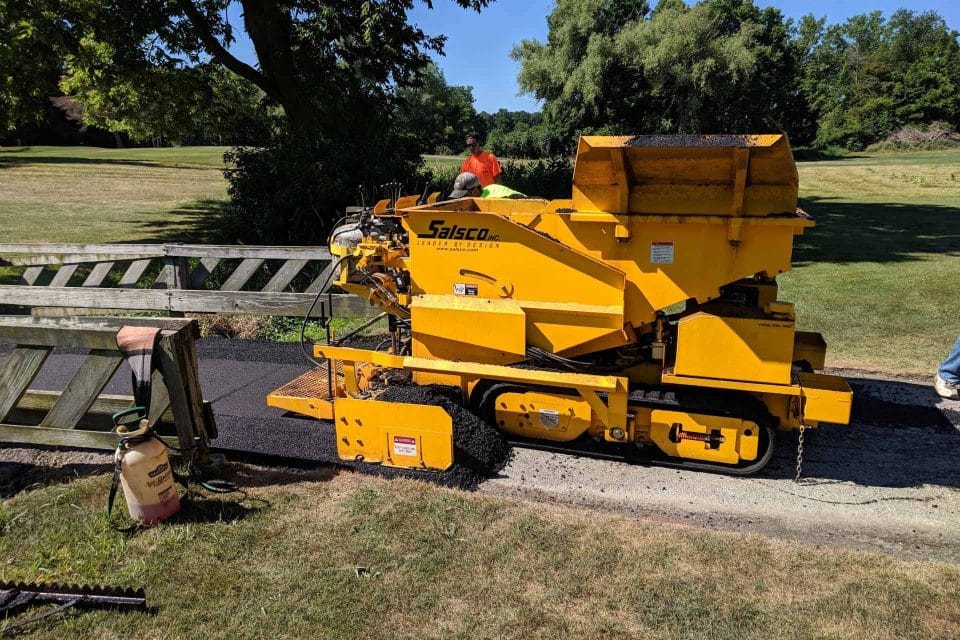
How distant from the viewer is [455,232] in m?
5.02

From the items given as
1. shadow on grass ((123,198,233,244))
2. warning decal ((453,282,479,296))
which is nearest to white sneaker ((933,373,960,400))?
warning decal ((453,282,479,296))

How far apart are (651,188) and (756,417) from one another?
1859mm

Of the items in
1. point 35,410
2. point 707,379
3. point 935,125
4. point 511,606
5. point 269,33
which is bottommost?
point 511,606

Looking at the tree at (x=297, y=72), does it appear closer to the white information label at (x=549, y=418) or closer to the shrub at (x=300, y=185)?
the shrub at (x=300, y=185)

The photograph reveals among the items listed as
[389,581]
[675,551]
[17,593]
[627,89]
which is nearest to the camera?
[17,593]

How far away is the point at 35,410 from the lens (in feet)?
16.6

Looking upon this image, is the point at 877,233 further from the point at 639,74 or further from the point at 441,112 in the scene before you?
the point at 441,112

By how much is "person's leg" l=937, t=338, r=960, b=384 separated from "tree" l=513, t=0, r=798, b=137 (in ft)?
64.2

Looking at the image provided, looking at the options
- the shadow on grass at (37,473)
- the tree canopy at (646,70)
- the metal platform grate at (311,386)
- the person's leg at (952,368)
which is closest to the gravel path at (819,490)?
the person's leg at (952,368)

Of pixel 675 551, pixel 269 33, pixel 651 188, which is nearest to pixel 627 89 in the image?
pixel 269 33

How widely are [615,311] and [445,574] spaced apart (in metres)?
2.24

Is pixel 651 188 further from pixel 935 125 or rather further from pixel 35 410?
pixel 935 125

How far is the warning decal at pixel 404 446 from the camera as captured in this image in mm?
4840

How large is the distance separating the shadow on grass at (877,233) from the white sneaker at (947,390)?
771 cm
